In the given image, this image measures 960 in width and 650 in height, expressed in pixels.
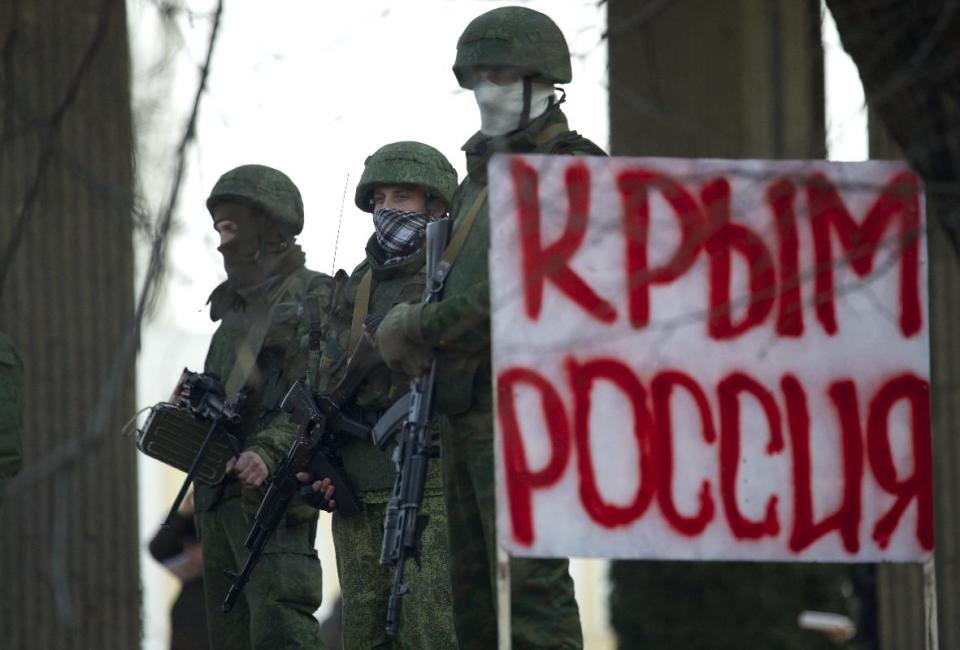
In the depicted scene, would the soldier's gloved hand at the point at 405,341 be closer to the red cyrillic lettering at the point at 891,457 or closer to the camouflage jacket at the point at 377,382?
the camouflage jacket at the point at 377,382

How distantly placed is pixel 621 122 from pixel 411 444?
6911 mm

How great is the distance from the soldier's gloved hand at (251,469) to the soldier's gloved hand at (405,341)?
1.21m

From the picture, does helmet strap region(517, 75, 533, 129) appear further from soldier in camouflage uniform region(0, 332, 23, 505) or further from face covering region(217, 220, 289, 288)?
soldier in camouflage uniform region(0, 332, 23, 505)

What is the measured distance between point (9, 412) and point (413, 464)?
1.71 m

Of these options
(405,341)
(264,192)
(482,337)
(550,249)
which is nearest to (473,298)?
(482,337)

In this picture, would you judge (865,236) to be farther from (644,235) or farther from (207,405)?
(207,405)

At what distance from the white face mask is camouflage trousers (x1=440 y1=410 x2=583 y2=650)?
822 mm

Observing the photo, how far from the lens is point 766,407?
547 cm

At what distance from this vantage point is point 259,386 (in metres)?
7.50

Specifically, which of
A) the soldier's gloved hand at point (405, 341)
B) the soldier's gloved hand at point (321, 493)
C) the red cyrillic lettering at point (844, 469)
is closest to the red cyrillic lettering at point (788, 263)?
the red cyrillic lettering at point (844, 469)

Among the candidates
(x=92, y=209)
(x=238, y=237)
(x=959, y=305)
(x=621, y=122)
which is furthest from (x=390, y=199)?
(x=621, y=122)

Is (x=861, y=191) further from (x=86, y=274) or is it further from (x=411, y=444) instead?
(x=86, y=274)

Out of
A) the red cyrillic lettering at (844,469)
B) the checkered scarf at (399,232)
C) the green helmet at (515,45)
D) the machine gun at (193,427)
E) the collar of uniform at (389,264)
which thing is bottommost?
the red cyrillic lettering at (844,469)

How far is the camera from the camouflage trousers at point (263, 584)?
7137 mm
